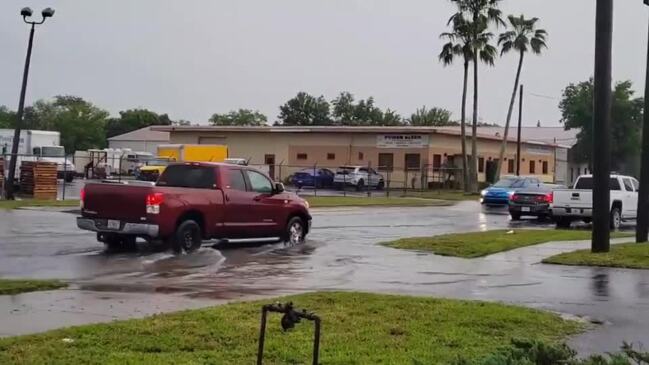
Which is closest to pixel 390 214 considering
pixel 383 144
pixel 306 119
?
pixel 383 144

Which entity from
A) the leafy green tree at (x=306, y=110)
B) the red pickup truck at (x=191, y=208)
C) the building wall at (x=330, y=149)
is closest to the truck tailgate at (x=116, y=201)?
the red pickup truck at (x=191, y=208)

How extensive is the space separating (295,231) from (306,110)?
327 ft

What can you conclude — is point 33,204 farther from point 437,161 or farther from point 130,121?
point 130,121

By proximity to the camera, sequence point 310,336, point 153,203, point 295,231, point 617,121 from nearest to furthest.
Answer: point 310,336 → point 153,203 → point 295,231 → point 617,121

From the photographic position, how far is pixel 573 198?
2784 cm

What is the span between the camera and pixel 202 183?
1722 centimetres

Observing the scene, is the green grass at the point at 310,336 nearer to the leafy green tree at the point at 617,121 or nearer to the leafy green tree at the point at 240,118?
the leafy green tree at the point at 617,121

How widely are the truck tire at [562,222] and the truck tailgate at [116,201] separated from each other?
1676 centimetres

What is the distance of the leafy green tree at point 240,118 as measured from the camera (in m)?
131

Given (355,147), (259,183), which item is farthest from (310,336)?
(355,147)

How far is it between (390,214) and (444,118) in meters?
86.3

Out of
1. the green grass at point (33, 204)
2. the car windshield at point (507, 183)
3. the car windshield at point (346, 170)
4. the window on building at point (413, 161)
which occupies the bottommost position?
the green grass at point (33, 204)

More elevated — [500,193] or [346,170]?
[346,170]

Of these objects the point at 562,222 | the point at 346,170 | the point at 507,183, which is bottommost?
the point at 562,222
